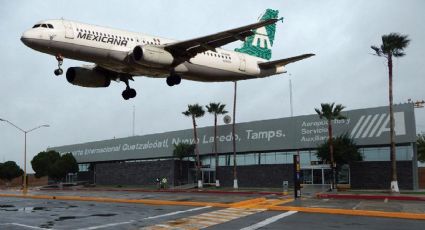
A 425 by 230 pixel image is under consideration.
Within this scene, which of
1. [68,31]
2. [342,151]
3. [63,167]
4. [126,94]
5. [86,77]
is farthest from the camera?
[63,167]

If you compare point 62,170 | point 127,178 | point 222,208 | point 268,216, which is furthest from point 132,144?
point 268,216

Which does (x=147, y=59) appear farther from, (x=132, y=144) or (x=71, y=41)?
(x=132, y=144)

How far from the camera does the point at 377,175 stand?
4406cm

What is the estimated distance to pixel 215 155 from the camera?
55875 mm

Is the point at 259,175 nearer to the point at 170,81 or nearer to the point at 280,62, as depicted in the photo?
the point at 280,62

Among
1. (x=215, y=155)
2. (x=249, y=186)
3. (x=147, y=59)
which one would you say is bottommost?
(x=249, y=186)

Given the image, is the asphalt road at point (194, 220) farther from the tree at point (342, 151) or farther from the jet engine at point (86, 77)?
the tree at point (342, 151)

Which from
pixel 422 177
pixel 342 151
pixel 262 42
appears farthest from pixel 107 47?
pixel 422 177

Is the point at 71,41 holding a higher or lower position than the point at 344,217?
higher

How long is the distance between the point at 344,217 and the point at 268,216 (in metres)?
3.68

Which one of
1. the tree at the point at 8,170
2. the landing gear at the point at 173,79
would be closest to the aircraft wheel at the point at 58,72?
the landing gear at the point at 173,79

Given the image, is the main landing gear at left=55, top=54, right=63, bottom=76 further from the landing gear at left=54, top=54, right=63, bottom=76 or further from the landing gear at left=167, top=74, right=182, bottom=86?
the landing gear at left=167, top=74, right=182, bottom=86

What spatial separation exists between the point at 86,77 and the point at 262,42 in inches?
504

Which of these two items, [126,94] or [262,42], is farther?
[262,42]
